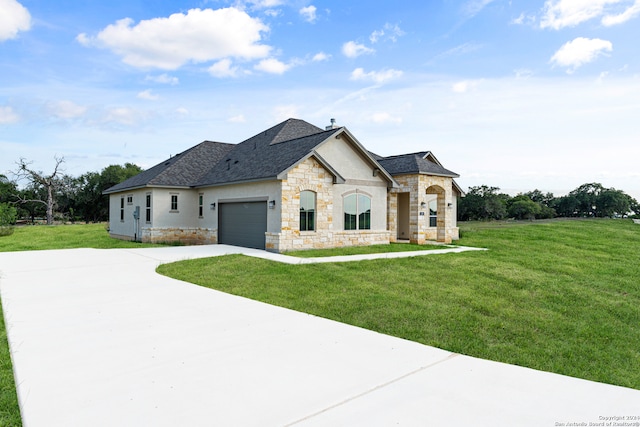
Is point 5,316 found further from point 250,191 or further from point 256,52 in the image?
point 256,52

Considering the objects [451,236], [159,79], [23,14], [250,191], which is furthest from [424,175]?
[23,14]

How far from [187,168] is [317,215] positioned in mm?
10066

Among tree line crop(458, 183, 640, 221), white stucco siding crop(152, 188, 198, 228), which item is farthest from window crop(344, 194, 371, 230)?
tree line crop(458, 183, 640, 221)

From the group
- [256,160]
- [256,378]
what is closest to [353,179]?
[256,160]

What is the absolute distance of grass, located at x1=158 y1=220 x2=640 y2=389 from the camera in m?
5.45

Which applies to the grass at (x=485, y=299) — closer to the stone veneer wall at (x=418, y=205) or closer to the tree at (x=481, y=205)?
the stone veneer wall at (x=418, y=205)

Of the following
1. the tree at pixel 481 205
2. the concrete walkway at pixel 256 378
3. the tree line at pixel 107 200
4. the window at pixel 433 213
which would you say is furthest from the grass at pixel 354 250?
the tree line at pixel 107 200

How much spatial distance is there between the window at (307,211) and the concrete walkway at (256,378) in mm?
9225

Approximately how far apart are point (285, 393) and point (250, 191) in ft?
46.5

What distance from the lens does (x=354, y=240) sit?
58.4ft

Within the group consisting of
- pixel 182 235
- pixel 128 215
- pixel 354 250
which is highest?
pixel 128 215

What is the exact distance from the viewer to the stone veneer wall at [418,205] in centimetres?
1934

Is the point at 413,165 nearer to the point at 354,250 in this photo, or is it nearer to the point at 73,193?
the point at 354,250

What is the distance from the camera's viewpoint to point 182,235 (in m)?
21.0
